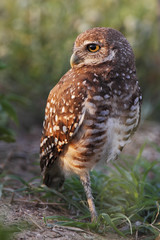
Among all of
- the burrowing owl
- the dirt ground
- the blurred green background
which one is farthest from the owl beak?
the blurred green background

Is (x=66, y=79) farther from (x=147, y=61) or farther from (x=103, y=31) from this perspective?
(x=147, y=61)

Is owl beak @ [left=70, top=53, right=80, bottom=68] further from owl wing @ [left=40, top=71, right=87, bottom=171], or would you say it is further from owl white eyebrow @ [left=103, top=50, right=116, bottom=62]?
owl white eyebrow @ [left=103, top=50, right=116, bottom=62]

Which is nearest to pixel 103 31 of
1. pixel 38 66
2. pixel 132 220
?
pixel 132 220

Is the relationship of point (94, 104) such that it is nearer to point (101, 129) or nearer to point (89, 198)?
point (101, 129)

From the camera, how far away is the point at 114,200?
3764 mm

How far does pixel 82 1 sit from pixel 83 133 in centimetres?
591

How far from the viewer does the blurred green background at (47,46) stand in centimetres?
660

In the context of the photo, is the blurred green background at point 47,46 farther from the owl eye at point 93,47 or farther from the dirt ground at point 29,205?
the owl eye at point 93,47

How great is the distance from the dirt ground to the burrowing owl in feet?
1.34

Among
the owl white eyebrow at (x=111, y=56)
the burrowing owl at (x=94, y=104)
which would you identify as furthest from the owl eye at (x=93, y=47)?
the owl white eyebrow at (x=111, y=56)

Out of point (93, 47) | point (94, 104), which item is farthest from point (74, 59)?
point (94, 104)

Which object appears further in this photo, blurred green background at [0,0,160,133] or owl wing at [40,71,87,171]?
blurred green background at [0,0,160,133]

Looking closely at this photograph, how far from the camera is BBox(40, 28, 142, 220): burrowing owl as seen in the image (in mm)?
3145

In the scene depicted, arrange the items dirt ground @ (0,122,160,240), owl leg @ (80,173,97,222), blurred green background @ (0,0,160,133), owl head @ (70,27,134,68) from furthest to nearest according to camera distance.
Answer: blurred green background @ (0,0,160,133), owl leg @ (80,173,97,222), owl head @ (70,27,134,68), dirt ground @ (0,122,160,240)
